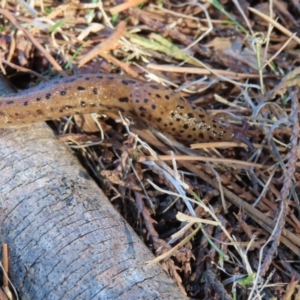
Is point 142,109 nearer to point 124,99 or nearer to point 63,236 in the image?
point 124,99

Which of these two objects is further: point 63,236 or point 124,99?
point 124,99

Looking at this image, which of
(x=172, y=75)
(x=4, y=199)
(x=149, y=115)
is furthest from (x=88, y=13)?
(x=4, y=199)

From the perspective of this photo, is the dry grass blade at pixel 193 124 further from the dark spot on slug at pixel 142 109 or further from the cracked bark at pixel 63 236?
the cracked bark at pixel 63 236

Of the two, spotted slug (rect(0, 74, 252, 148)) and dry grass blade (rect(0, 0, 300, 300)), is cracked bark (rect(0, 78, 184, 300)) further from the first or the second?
spotted slug (rect(0, 74, 252, 148))

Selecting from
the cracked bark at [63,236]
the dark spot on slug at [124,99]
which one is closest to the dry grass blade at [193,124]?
the dark spot on slug at [124,99]

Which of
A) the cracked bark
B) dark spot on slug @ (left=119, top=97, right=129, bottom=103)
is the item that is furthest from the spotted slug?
the cracked bark

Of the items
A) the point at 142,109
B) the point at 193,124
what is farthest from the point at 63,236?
the point at 193,124
